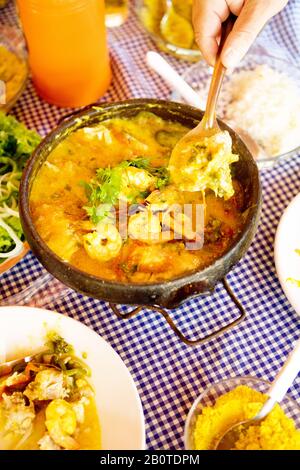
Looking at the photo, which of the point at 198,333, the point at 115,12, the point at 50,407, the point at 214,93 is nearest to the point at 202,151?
the point at 214,93

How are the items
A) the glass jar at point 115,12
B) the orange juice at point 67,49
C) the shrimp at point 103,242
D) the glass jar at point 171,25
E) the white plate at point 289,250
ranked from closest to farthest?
1. the shrimp at point 103,242
2. the white plate at point 289,250
3. the orange juice at point 67,49
4. the glass jar at point 171,25
5. the glass jar at point 115,12

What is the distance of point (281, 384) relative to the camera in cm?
135

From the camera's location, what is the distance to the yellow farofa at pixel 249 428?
1297mm

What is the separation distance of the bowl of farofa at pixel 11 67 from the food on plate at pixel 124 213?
1.85 ft

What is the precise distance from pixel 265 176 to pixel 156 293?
0.81 m

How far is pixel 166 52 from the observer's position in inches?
90.7

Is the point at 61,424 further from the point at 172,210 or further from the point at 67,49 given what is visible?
the point at 67,49

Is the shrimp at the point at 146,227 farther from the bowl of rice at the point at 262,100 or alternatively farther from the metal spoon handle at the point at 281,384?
the bowl of rice at the point at 262,100

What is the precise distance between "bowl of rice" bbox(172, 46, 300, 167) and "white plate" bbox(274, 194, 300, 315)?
25cm

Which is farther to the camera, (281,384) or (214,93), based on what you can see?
(214,93)

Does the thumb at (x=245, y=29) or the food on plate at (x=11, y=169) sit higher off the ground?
the thumb at (x=245, y=29)

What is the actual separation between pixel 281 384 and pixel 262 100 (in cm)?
110

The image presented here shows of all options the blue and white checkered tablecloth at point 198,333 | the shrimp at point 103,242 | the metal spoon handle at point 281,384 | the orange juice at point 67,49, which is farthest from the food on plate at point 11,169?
the metal spoon handle at point 281,384

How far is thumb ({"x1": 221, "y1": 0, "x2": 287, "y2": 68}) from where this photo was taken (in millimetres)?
1491
